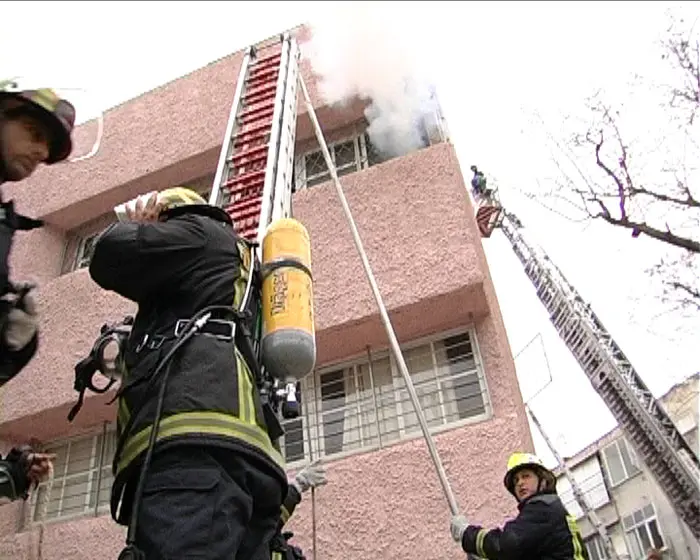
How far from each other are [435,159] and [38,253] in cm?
454

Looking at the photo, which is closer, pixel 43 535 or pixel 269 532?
pixel 269 532

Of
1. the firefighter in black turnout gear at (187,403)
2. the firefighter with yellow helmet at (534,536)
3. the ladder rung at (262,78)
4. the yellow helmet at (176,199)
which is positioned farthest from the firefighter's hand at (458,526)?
the ladder rung at (262,78)

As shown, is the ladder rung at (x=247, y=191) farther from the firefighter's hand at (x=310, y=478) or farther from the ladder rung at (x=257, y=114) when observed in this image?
the firefighter's hand at (x=310, y=478)

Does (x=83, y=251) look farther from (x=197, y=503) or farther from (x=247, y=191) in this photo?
(x=197, y=503)

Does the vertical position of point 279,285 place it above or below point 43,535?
below

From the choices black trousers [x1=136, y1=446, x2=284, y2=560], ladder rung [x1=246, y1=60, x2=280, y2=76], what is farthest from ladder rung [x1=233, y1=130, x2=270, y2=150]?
black trousers [x1=136, y1=446, x2=284, y2=560]

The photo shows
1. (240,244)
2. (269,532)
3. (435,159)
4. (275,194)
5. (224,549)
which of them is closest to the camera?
(224,549)

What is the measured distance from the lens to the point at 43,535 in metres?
6.10

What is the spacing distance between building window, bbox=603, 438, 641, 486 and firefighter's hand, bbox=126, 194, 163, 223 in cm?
2135

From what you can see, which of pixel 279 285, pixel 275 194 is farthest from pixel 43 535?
pixel 279 285

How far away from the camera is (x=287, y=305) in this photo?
2738 mm

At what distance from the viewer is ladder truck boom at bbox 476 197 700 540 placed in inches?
285

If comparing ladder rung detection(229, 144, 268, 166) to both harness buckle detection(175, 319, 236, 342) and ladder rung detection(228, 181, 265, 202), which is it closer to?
ladder rung detection(228, 181, 265, 202)

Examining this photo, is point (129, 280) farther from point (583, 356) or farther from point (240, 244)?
point (583, 356)
